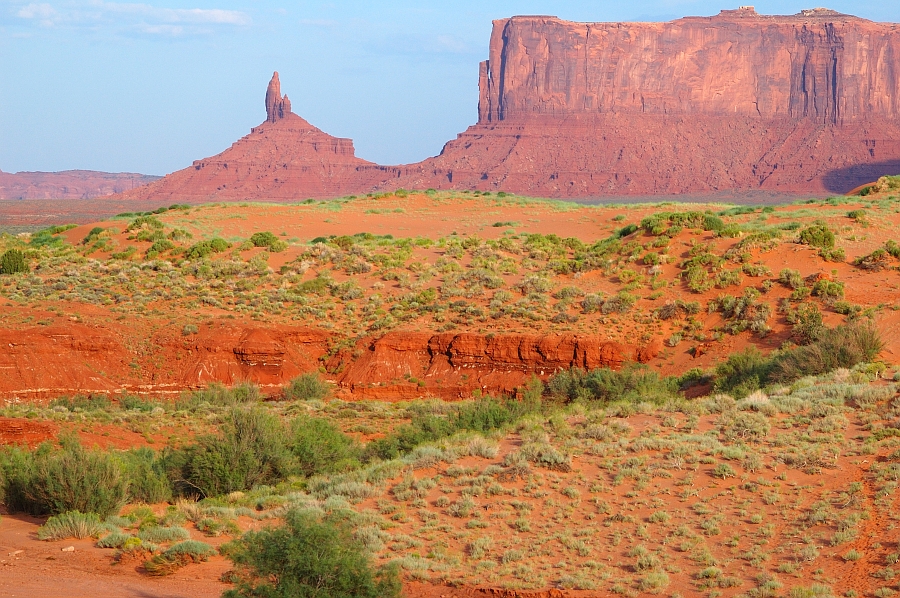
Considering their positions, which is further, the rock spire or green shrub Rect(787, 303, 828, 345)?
the rock spire

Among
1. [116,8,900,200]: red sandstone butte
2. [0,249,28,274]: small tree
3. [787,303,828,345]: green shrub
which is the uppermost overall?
[116,8,900,200]: red sandstone butte

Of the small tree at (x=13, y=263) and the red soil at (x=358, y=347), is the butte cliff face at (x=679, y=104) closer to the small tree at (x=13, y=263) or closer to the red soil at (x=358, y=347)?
the small tree at (x=13, y=263)

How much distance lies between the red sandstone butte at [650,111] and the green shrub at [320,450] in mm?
140021

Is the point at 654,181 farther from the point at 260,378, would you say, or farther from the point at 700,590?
the point at 700,590

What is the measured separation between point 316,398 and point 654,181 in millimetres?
136253

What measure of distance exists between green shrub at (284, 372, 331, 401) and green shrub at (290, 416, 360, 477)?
26.8 ft

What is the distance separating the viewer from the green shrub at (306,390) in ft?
90.0

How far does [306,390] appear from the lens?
2756 centimetres

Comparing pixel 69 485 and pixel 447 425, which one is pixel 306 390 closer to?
pixel 447 425

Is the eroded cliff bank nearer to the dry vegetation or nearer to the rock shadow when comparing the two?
the dry vegetation

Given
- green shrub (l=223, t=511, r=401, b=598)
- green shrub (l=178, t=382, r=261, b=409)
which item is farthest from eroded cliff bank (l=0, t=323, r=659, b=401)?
green shrub (l=223, t=511, r=401, b=598)

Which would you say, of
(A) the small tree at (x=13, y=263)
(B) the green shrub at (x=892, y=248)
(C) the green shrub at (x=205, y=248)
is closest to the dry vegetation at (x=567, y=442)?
(B) the green shrub at (x=892, y=248)

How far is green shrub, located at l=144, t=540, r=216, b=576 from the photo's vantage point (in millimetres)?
11875

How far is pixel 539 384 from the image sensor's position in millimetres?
25234
